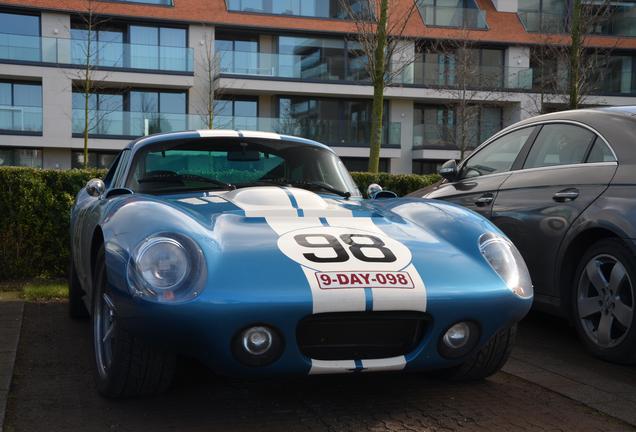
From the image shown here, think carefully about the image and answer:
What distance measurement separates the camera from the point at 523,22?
3397 cm

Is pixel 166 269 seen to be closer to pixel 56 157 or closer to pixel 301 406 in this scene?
pixel 301 406

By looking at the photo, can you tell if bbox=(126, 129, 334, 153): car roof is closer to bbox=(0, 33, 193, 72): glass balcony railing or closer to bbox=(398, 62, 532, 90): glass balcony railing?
bbox=(0, 33, 193, 72): glass balcony railing

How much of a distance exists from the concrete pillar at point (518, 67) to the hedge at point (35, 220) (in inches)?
1122

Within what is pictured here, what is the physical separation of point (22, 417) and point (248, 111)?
29.0 m

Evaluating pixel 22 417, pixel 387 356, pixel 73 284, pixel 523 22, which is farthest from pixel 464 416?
pixel 523 22

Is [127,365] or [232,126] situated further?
[232,126]

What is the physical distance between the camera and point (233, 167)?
434 cm

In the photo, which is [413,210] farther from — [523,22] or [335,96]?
[523,22]

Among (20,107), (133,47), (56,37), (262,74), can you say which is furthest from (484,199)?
(56,37)

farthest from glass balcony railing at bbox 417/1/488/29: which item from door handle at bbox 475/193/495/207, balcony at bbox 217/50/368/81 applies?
door handle at bbox 475/193/495/207

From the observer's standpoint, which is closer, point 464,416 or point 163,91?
point 464,416

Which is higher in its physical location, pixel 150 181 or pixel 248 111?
pixel 248 111

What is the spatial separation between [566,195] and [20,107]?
2782 centimetres

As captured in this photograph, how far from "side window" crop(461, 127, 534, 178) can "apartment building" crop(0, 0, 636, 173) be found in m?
21.9
